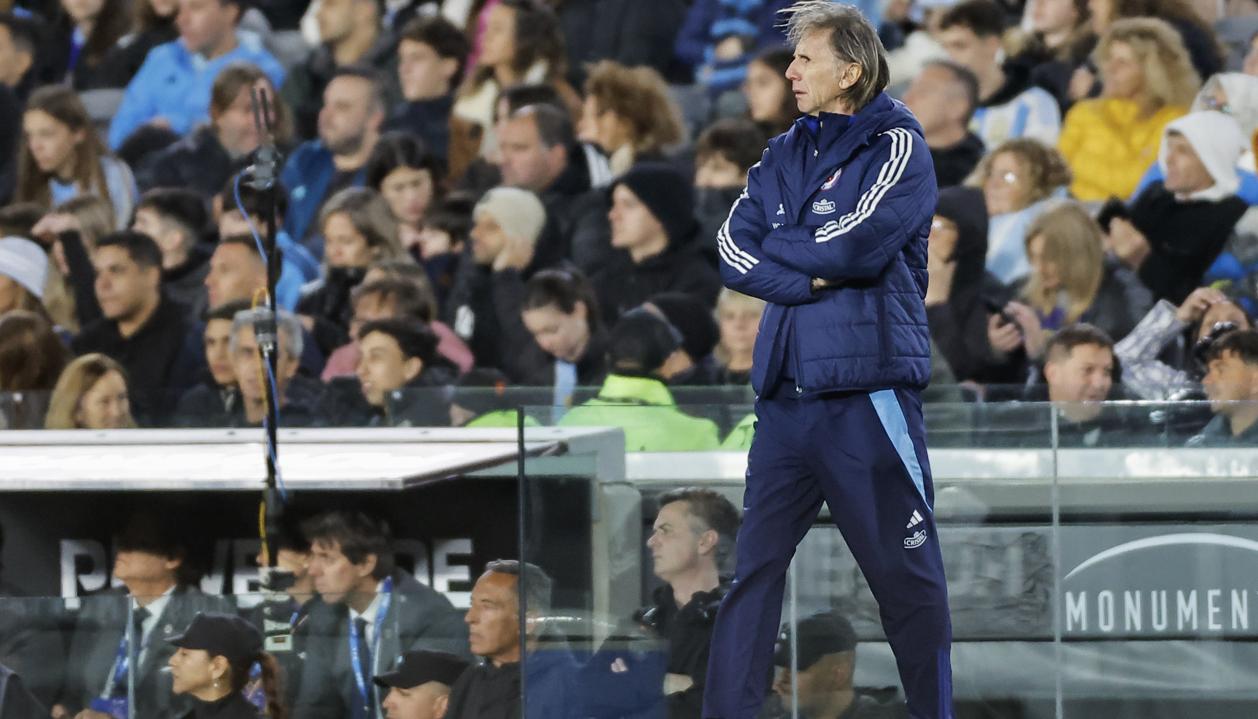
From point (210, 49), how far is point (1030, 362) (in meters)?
5.08

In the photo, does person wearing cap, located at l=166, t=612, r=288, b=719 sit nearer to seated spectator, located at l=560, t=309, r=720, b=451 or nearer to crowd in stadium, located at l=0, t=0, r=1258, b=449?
seated spectator, located at l=560, t=309, r=720, b=451

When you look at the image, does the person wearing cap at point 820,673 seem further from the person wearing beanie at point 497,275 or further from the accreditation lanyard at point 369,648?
the person wearing beanie at point 497,275

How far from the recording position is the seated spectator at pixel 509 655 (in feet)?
16.2

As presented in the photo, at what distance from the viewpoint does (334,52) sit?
10.6m

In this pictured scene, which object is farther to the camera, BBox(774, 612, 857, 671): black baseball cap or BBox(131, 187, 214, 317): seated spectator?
BBox(131, 187, 214, 317): seated spectator

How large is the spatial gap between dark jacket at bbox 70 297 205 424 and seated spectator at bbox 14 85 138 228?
127 cm

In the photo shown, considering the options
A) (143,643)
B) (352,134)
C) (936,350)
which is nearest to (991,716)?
(143,643)

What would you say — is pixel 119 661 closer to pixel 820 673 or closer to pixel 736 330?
pixel 820 673

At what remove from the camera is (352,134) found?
989 centimetres

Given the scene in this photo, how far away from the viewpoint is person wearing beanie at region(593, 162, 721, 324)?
830 centimetres

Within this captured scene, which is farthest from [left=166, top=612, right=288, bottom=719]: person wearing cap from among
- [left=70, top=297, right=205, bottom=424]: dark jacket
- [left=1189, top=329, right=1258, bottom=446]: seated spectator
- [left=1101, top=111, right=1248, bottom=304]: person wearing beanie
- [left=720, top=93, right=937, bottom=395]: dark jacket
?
[left=1101, top=111, right=1248, bottom=304]: person wearing beanie

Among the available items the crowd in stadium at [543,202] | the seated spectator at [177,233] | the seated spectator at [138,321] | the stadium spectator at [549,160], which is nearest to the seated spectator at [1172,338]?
the crowd in stadium at [543,202]

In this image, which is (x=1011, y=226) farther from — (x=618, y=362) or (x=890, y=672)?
(x=890, y=672)

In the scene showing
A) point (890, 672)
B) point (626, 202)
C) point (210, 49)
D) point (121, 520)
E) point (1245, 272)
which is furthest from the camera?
point (210, 49)
